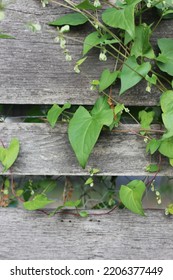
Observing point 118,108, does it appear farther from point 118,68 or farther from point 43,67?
point 43,67

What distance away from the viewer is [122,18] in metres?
1.14

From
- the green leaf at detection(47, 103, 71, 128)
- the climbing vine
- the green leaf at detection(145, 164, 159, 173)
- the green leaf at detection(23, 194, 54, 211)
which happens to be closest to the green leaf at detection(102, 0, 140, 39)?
the climbing vine

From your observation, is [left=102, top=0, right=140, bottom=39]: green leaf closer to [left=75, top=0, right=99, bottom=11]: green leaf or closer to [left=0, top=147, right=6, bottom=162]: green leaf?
[left=75, top=0, right=99, bottom=11]: green leaf

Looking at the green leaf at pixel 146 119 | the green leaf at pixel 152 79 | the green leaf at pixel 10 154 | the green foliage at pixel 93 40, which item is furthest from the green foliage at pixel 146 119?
the green leaf at pixel 10 154

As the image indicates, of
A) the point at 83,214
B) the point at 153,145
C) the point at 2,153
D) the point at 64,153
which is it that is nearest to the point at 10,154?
the point at 2,153

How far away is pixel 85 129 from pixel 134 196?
8.2 inches

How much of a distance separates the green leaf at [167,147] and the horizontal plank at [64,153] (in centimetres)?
7

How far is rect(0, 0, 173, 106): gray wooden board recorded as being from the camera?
125cm

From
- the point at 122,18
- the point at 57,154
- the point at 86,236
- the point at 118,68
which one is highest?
the point at 122,18

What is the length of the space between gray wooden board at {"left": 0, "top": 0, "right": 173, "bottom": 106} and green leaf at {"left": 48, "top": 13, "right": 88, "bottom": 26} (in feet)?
0.08

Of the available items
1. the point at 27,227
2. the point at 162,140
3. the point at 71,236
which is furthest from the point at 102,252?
the point at 162,140

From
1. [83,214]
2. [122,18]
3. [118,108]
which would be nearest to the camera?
[122,18]

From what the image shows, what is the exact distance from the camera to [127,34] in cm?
121

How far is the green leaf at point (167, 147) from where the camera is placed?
48.9 inches
